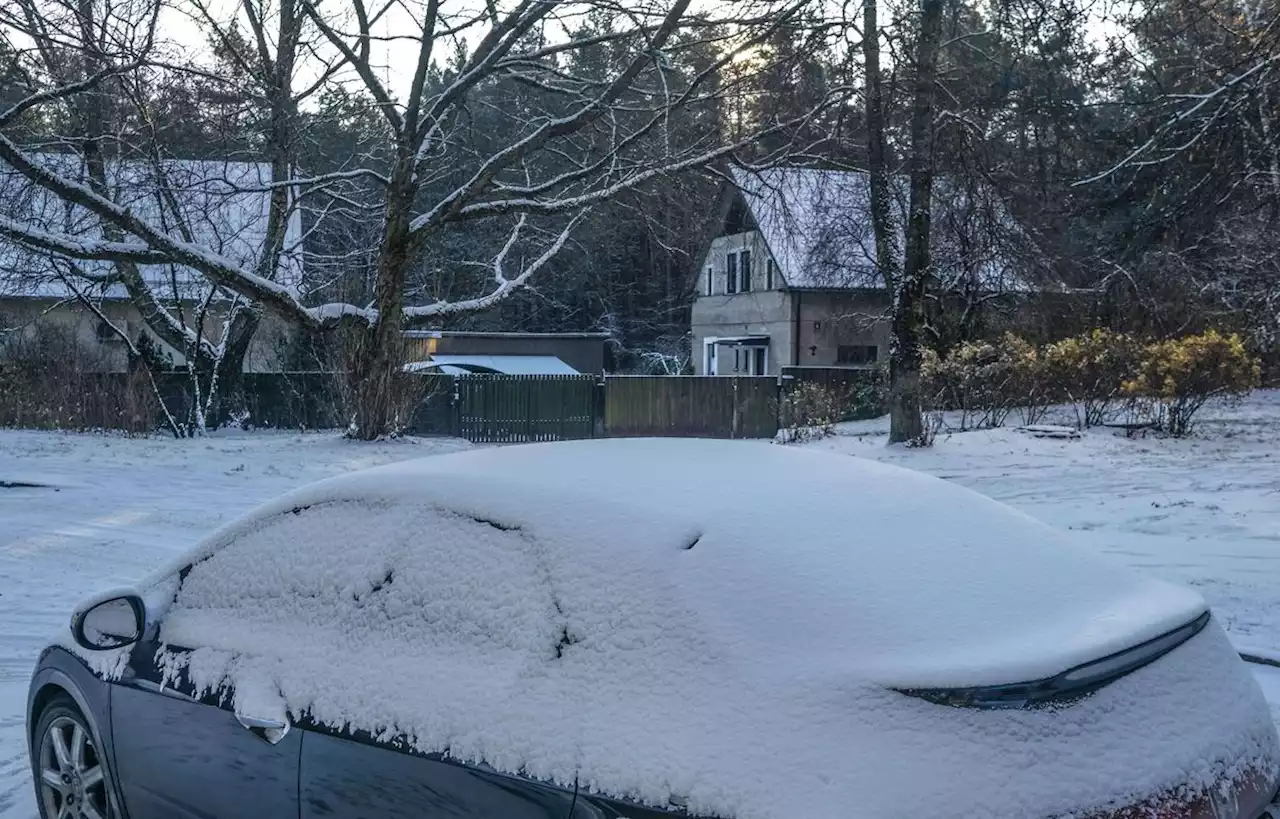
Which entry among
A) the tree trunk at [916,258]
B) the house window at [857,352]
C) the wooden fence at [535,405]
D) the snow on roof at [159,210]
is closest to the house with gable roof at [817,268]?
the house window at [857,352]

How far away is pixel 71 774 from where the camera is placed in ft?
13.0

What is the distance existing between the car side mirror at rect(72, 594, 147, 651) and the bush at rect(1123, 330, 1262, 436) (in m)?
18.3

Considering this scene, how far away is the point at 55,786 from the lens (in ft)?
13.1

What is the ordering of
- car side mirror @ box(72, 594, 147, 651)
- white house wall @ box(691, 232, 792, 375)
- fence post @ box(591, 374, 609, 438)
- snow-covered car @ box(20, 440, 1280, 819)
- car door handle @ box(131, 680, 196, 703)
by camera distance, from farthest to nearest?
white house wall @ box(691, 232, 792, 375), fence post @ box(591, 374, 609, 438), car side mirror @ box(72, 594, 147, 651), car door handle @ box(131, 680, 196, 703), snow-covered car @ box(20, 440, 1280, 819)

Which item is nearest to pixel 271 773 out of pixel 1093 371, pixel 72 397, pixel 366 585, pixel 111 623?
pixel 366 585

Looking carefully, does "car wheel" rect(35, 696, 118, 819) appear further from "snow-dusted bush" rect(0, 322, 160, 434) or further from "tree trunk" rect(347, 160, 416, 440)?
"snow-dusted bush" rect(0, 322, 160, 434)

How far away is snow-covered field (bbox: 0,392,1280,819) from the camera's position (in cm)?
746

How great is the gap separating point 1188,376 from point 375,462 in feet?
43.1

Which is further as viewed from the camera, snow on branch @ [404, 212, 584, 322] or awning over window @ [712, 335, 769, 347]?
awning over window @ [712, 335, 769, 347]

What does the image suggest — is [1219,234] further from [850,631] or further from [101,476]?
[850,631]

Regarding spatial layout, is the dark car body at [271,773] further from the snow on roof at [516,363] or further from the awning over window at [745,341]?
the awning over window at [745,341]

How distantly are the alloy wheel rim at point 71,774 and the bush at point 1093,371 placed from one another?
19051mm

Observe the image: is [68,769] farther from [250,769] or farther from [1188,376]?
[1188,376]

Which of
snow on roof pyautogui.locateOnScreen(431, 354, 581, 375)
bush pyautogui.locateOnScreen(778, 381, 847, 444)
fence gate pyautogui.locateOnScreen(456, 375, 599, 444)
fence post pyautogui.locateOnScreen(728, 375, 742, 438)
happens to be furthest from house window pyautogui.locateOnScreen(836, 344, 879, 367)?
bush pyautogui.locateOnScreen(778, 381, 847, 444)
